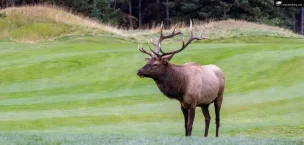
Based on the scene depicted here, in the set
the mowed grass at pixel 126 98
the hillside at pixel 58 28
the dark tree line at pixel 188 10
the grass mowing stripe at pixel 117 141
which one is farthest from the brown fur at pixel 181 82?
the dark tree line at pixel 188 10

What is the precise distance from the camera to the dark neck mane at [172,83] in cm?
1206

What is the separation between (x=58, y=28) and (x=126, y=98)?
71.2 ft

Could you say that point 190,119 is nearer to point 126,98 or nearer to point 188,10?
point 126,98

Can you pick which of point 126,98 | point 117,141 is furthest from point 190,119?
point 126,98

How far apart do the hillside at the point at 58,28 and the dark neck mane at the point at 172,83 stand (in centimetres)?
2685

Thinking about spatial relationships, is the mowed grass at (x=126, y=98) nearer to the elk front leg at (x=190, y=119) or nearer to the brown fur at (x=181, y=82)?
the elk front leg at (x=190, y=119)

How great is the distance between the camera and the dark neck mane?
1206cm

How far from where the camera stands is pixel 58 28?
134ft

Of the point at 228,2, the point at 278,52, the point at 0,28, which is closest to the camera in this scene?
the point at 278,52

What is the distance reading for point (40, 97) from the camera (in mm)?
20359

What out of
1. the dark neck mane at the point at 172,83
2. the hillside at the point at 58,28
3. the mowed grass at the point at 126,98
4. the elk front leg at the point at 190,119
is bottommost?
the hillside at the point at 58,28

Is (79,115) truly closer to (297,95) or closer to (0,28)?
(297,95)

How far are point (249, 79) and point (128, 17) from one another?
47.1 m

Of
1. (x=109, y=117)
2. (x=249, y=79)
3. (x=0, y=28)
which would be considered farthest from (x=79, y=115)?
(x=0, y=28)
